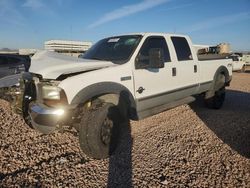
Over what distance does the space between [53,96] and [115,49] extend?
180 centimetres

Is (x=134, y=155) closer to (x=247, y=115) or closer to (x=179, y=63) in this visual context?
(x=179, y=63)

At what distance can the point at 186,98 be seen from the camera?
562 cm

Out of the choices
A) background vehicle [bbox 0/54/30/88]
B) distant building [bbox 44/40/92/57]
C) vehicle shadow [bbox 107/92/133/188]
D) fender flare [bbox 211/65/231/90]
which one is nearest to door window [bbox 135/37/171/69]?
vehicle shadow [bbox 107/92/133/188]

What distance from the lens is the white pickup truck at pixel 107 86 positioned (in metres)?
3.51

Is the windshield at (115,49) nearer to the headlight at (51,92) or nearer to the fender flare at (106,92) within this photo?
the fender flare at (106,92)

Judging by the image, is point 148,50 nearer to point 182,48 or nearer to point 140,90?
point 140,90

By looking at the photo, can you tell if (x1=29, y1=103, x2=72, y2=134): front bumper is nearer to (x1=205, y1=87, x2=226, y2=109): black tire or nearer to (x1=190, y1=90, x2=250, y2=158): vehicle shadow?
(x1=190, y1=90, x2=250, y2=158): vehicle shadow

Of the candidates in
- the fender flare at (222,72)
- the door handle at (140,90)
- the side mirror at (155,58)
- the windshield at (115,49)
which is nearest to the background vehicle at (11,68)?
the windshield at (115,49)

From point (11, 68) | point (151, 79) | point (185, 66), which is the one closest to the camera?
point (151, 79)

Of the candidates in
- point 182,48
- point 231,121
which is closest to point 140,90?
point 182,48

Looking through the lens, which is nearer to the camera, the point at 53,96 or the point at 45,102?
the point at 53,96

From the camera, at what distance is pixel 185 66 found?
5422mm

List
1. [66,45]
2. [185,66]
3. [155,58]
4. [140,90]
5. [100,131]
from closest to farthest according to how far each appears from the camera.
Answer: [100,131] < [155,58] < [140,90] < [185,66] < [66,45]

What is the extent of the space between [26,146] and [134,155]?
1.82 m
